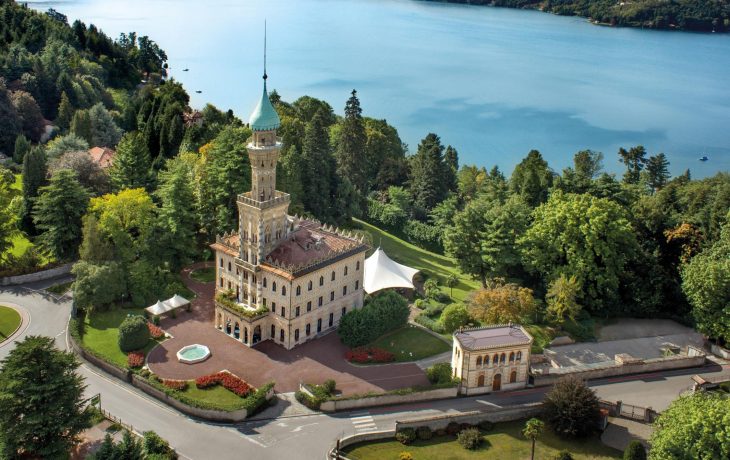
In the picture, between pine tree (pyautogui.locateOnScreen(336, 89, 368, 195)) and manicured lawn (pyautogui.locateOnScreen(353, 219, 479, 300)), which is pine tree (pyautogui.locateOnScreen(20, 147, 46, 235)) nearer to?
manicured lawn (pyautogui.locateOnScreen(353, 219, 479, 300))

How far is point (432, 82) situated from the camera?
608ft

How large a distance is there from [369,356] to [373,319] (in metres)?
3.51

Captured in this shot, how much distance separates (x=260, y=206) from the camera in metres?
57.2

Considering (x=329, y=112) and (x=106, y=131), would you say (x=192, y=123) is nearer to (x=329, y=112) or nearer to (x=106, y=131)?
(x=106, y=131)

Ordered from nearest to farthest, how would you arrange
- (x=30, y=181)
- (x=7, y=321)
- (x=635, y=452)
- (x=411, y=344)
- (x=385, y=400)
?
1. (x=635, y=452)
2. (x=385, y=400)
3. (x=7, y=321)
4. (x=411, y=344)
5. (x=30, y=181)

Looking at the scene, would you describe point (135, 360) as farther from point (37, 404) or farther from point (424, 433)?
point (424, 433)

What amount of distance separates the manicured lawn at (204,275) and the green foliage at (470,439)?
30508 mm

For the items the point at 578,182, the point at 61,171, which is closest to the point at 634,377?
the point at 578,182

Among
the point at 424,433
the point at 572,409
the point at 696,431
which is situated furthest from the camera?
the point at 424,433

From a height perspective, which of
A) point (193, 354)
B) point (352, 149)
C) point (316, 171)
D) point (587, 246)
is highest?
point (352, 149)

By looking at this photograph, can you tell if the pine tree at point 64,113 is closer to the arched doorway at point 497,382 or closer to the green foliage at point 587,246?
the green foliage at point 587,246

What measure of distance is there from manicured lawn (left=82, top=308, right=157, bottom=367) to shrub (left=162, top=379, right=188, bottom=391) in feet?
13.5

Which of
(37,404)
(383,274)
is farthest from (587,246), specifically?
(37,404)

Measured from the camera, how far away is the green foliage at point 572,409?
47688 millimetres
